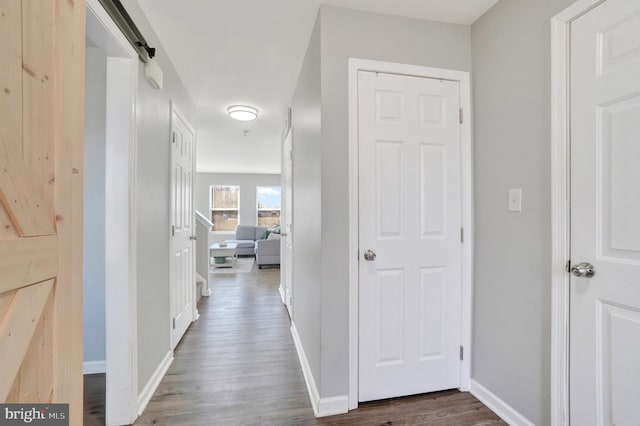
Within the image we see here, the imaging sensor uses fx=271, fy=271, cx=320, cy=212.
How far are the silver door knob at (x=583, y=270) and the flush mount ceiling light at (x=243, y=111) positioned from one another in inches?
123

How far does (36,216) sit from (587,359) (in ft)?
6.81

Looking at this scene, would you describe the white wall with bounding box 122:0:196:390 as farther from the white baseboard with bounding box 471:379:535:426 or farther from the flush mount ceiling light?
the white baseboard with bounding box 471:379:535:426

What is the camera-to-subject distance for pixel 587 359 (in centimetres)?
118

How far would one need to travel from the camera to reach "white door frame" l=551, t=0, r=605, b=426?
1.25 metres

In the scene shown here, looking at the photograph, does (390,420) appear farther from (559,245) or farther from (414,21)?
(414,21)

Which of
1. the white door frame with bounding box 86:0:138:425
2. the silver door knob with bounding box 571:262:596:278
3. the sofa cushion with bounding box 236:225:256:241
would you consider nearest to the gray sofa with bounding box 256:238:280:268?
the sofa cushion with bounding box 236:225:256:241

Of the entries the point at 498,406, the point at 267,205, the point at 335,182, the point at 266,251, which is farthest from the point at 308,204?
the point at 267,205

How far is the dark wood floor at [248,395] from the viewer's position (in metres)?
1.53

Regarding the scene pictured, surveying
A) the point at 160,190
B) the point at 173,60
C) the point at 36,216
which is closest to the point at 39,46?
the point at 36,216

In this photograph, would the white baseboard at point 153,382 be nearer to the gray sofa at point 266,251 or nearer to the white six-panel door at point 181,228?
the white six-panel door at point 181,228

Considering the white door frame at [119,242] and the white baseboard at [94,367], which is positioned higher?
the white door frame at [119,242]

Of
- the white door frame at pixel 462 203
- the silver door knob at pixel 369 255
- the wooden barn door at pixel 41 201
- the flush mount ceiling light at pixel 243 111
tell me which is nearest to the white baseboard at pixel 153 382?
the wooden barn door at pixel 41 201

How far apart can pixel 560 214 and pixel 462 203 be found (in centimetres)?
54

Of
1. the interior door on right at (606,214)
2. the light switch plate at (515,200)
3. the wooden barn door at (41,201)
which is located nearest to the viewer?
the wooden barn door at (41,201)
